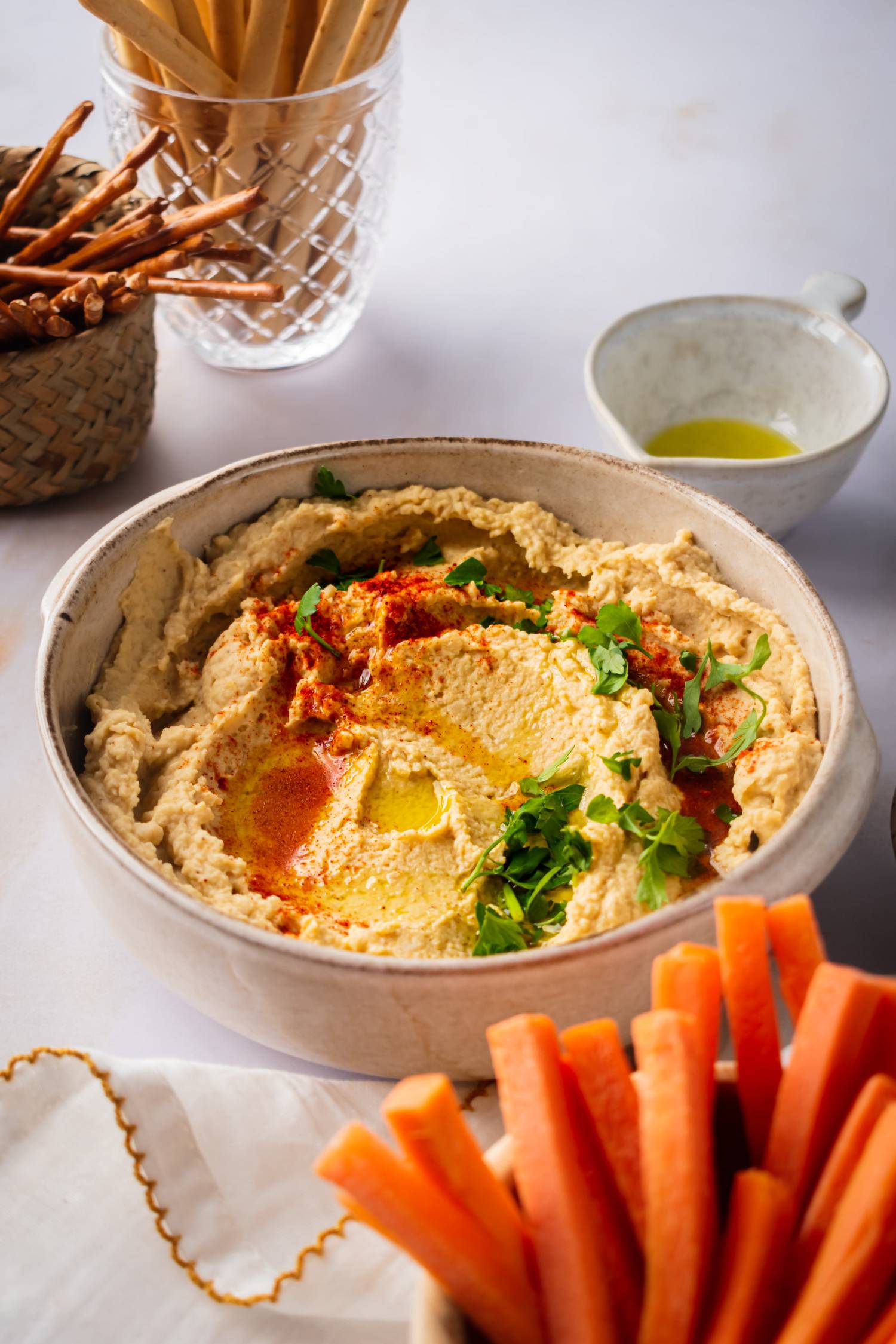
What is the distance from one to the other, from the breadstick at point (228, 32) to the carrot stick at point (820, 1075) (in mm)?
2269

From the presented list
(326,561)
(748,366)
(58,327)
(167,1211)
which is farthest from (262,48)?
(167,1211)

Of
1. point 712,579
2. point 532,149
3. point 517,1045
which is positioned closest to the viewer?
point 517,1045

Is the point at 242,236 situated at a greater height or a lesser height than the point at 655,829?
greater

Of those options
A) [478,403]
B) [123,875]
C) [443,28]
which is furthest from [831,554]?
[443,28]

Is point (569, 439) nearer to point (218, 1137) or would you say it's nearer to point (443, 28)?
point (218, 1137)

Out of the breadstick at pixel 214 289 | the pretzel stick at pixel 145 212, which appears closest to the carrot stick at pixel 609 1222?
the breadstick at pixel 214 289

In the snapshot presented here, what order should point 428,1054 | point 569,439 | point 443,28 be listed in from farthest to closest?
point 443,28 → point 569,439 → point 428,1054

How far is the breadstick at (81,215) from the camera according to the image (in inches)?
100

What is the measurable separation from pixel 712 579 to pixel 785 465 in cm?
32

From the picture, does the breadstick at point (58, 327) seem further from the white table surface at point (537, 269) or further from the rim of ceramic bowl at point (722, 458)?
the rim of ceramic bowl at point (722, 458)

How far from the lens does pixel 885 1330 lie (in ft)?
3.39

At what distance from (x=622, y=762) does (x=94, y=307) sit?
4.32ft

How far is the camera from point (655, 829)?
5.99 feet

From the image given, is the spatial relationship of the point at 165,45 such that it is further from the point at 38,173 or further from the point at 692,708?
the point at 692,708
